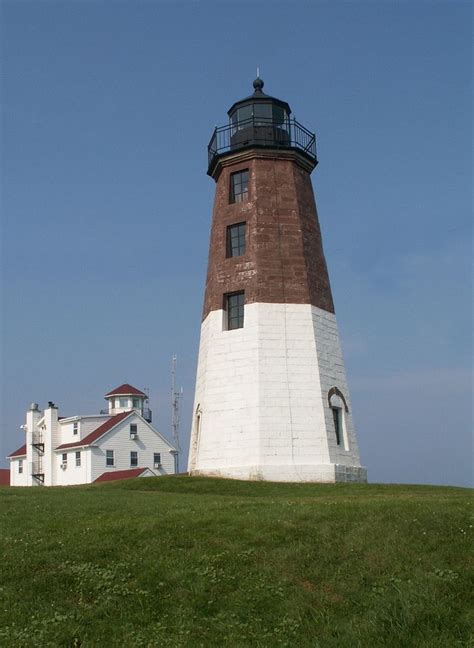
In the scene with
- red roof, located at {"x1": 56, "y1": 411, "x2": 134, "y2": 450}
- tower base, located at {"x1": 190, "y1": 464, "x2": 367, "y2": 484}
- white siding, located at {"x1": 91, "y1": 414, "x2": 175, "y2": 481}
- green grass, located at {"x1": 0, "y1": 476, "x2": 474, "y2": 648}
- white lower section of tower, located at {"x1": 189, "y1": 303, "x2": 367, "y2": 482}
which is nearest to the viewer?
green grass, located at {"x1": 0, "y1": 476, "x2": 474, "y2": 648}

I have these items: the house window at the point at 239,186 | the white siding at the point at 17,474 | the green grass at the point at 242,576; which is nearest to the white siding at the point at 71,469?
the white siding at the point at 17,474

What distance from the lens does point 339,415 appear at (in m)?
29.8

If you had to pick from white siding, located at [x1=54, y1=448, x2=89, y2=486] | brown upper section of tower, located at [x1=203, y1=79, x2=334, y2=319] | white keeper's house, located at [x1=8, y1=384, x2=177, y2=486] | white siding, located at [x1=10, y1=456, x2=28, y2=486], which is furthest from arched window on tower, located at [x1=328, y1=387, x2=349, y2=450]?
white siding, located at [x1=10, y1=456, x2=28, y2=486]

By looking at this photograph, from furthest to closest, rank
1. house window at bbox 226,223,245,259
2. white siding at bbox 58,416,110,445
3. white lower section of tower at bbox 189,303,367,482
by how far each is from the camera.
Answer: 1. white siding at bbox 58,416,110,445
2. house window at bbox 226,223,245,259
3. white lower section of tower at bbox 189,303,367,482

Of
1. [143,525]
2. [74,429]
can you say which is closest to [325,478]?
[143,525]

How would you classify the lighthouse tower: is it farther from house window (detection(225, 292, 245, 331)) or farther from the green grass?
the green grass

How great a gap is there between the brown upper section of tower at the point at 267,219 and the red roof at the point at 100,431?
86.3ft

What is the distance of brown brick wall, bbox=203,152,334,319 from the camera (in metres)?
30.0

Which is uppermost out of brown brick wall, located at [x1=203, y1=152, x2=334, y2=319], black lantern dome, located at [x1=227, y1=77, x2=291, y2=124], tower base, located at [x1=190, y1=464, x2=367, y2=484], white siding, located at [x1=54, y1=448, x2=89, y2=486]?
black lantern dome, located at [x1=227, y1=77, x2=291, y2=124]

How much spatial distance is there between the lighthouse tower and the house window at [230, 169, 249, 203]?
5 centimetres

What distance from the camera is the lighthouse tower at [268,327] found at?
27.8 metres

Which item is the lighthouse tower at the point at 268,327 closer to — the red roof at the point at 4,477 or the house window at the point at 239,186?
the house window at the point at 239,186

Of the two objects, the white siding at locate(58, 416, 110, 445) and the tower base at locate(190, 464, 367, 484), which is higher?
the white siding at locate(58, 416, 110, 445)

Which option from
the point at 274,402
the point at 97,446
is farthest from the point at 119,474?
the point at 274,402
